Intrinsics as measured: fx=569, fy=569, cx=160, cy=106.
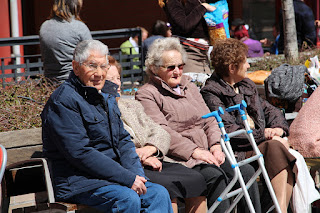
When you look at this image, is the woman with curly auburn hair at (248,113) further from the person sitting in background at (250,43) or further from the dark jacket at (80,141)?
the person sitting in background at (250,43)

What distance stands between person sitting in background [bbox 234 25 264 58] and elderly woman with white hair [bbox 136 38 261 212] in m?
5.37

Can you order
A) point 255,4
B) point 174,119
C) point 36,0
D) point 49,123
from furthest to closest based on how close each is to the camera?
1. point 255,4
2. point 36,0
3. point 174,119
4. point 49,123

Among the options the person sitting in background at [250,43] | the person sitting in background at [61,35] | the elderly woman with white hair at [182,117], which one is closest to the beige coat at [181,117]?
the elderly woman with white hair at [182,117]

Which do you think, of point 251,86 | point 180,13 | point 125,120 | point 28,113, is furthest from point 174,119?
point 180,13

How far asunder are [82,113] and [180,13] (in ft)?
9.66

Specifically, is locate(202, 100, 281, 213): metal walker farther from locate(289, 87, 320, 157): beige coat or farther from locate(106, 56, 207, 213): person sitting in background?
locate(289, 87, 320, 157): beige coat

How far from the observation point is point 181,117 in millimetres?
4953

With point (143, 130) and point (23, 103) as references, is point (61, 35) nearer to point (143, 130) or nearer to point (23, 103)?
point (23, 103)

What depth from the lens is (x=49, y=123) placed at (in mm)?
3920

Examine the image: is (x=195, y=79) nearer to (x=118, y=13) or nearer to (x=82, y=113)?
(x=82, y=113)

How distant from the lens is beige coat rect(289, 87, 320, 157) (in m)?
5.38

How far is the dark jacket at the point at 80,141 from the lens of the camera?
3.91m

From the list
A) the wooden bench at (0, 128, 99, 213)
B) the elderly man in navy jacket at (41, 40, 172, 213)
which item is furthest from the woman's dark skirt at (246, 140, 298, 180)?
the wooden bench at (0, 128, 99, 213)

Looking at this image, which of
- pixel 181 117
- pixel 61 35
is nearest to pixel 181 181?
pixel 181 117
